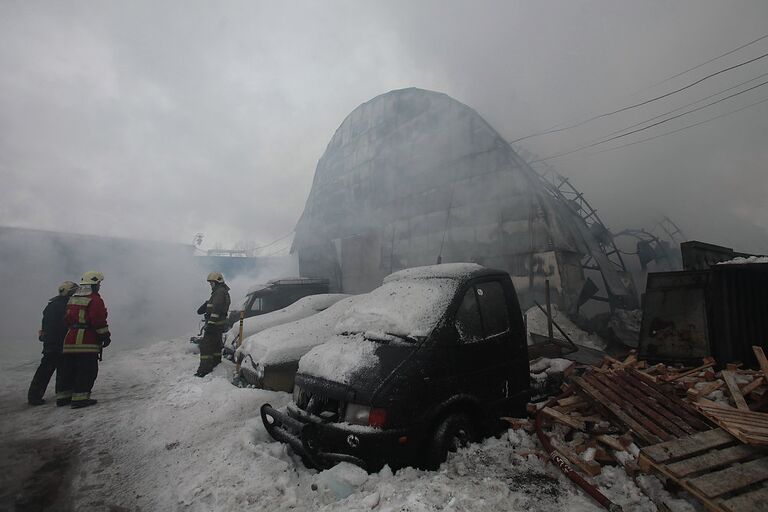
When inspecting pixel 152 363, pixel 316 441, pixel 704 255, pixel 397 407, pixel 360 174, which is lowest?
pixel 152 363

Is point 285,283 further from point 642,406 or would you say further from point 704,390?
point 704,390

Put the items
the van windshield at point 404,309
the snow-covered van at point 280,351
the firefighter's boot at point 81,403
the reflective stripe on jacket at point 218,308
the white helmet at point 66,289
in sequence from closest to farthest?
1. the van windshield at point 404,309
2. the snow-covered van at point 280,351
3. the firefighter's boot at point 81,403
4. the white helmet at point 66,289
5. the reflective stripe on jacket at point 218,308

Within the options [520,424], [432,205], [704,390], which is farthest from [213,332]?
[432,205]

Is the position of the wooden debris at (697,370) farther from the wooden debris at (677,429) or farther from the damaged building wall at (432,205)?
the damaged building wall at (432,205)

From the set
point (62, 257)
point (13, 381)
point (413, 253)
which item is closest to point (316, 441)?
point (13, 381)

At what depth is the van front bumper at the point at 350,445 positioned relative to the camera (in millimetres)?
2295

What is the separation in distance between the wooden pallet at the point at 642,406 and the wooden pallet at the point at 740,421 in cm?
12

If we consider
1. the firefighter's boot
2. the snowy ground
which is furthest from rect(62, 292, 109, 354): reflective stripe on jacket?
the snowy ground

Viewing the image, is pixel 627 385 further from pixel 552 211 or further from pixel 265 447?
pixel 552 211

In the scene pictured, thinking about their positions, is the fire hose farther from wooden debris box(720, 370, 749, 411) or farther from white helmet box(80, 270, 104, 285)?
white helmet box(80, 270, 104, 285)

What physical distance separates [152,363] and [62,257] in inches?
367

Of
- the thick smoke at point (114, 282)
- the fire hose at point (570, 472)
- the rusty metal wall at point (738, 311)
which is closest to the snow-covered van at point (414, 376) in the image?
the fire hose at point (570, 472)

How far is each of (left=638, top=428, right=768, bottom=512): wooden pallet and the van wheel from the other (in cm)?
113

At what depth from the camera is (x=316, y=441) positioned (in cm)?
247
